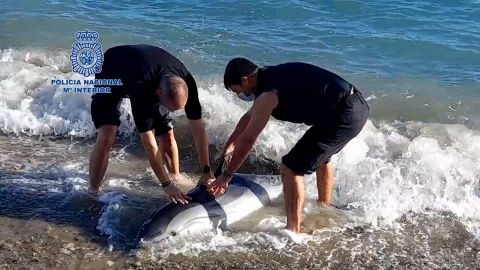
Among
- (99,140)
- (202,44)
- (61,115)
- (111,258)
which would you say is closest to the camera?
(111,258)

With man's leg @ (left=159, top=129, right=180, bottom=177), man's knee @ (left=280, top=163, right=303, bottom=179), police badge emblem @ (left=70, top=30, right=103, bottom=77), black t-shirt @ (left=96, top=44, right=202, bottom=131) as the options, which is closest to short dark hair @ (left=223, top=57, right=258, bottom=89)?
black t-shirt @ (left=96, top=44, right=202, bottom=131)

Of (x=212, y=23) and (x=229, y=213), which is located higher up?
(x=212, y=23)

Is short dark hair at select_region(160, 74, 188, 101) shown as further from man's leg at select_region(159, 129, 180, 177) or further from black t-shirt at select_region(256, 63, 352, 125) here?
Result: man's leg at select_region(159, 129, 180, 177)

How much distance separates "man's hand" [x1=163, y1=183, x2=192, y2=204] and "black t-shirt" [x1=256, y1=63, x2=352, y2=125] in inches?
44.7

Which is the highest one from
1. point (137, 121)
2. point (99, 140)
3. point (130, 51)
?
point (130, 51)

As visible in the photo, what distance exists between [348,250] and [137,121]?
7.21ft

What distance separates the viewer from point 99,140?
592 cm

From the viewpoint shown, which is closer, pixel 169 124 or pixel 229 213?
pixel 229 213

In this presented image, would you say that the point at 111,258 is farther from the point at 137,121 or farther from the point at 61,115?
the point at 61,115

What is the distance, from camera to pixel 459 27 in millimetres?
11836

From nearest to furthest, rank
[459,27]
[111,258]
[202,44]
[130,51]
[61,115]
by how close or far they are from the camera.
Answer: [111,258] → [130,51] → [61,115] → [202,44] → [459,27]

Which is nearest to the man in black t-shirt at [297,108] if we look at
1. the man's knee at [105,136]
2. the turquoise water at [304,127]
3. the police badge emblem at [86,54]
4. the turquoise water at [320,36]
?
the turquoise water at [304,127]

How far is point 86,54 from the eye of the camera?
1067 cm

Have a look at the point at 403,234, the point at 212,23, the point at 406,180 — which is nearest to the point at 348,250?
the point at 403,234
